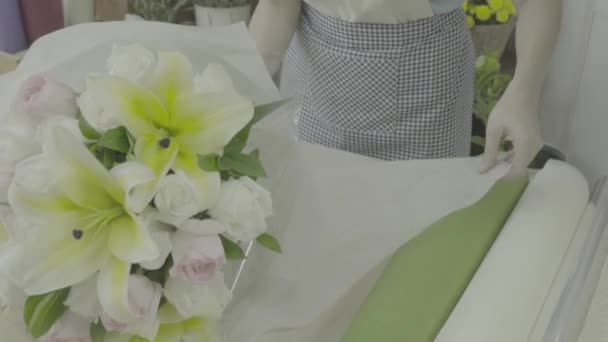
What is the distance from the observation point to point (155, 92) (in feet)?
2.22

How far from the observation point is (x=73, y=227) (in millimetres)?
632

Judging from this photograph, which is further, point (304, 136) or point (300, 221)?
point (304, 136)

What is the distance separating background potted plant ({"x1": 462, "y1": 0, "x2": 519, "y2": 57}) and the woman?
940 mm

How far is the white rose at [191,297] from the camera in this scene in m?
0.66

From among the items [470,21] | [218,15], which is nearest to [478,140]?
[470,21]

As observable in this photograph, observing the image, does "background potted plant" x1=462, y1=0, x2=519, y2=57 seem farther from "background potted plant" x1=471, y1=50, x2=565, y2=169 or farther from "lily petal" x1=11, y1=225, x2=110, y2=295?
"lily petal" x1=11, y1=225, x2=110, y2=295

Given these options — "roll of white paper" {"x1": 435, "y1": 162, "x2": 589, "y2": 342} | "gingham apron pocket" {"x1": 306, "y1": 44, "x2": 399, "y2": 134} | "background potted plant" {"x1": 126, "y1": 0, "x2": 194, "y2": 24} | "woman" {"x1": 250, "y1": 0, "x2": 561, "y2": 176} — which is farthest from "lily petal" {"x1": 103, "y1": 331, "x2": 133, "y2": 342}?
"background potted plant" {"x1": 126, "y1": 0, "x2": 194, "y2": 24}

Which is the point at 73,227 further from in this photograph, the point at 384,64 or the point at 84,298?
A: the point at 384,64

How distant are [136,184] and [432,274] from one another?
41 cm

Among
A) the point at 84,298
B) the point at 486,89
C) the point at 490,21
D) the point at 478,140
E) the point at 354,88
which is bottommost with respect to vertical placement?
the point at 478,140

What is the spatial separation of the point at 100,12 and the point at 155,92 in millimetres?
1735

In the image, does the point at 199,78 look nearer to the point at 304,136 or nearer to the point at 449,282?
the point at 449,282

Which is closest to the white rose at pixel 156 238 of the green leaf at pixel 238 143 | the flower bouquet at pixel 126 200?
the flower bouquet at pixel 126 200

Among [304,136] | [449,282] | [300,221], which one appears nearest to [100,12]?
[304,136]
